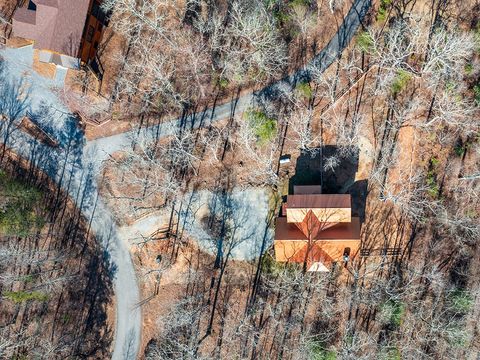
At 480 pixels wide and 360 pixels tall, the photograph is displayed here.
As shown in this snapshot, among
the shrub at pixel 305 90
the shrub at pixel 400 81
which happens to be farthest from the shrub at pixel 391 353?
the shrub at pixel 305 90

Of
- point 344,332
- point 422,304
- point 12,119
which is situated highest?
point 12,119

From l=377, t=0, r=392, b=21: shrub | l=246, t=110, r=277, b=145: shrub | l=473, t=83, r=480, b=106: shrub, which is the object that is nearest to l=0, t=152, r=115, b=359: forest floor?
l=246, t=110, r=277, b=145: shrub

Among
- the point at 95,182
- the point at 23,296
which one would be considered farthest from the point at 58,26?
the point at 23,296

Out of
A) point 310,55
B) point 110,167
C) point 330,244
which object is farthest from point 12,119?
point 330,244

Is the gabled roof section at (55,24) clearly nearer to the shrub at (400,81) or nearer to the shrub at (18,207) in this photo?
the shrub at (18,207)

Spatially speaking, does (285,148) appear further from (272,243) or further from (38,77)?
(38,77)

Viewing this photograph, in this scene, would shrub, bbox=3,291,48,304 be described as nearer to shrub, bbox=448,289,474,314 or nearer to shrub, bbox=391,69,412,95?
shrub, bbox=448,289,474,314
